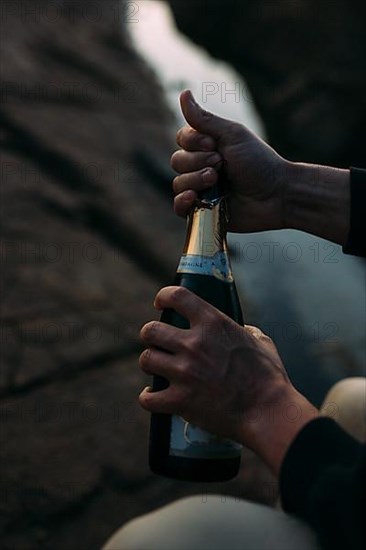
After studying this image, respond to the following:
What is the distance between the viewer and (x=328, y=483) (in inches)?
30.0

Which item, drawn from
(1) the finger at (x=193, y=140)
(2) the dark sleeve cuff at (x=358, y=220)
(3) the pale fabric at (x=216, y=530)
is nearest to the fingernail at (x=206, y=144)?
(1) the finger at (x=193, y=140)

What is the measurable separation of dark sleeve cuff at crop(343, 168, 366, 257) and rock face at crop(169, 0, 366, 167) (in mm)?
3549

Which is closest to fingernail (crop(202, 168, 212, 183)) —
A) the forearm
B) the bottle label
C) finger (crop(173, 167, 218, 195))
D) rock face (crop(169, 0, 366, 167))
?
finger (crop(173, 167, 218, 195))

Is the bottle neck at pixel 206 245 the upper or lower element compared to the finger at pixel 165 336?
upper

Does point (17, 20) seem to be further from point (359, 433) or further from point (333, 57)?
point (359, 433)

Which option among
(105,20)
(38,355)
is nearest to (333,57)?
(105,20)

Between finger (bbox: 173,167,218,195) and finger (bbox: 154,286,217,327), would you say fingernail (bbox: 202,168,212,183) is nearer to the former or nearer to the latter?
finger (bbox: 173,167,218,195)

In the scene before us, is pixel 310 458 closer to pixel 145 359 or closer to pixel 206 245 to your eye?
pixel 145 359

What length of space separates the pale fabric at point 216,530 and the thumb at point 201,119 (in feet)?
1.78

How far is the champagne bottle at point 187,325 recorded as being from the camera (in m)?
1.05

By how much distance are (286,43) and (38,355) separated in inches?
151

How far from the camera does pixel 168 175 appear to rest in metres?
3.30

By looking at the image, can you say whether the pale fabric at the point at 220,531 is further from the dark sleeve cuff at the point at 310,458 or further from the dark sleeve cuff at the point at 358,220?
the dark sleeve cuff at the point at 358,220

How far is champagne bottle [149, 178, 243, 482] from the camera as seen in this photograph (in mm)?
1054
